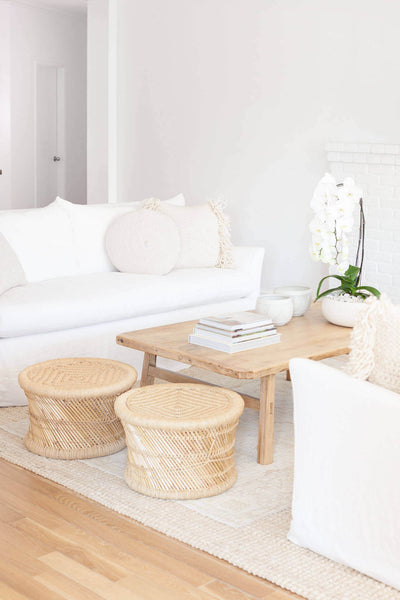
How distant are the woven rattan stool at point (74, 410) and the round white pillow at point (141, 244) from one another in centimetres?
136

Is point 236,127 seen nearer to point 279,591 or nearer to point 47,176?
point 47,176

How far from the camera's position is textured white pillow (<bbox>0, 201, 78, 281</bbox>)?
3.95m

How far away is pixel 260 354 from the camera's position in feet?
9.64

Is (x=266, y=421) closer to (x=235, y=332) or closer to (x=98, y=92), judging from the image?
(x=235, y=332)

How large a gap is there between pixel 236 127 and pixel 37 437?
12.7ft

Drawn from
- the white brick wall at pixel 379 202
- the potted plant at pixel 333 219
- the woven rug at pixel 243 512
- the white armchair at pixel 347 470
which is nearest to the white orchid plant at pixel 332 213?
the potted plant at pixel 333 219

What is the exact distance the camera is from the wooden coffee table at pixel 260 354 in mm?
2803

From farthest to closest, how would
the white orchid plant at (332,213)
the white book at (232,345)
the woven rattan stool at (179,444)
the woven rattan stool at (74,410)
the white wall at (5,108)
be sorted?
1. the white wall at (5,108)
2. the white orchid plant at (332,213)
3. the white book at (232,345)
4. the woven rattan stool at (74,410)
5. the woven rattan stool at (179,444)

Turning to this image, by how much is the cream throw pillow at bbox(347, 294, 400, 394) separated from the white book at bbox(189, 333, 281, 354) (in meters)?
1.02

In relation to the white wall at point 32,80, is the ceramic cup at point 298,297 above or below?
below

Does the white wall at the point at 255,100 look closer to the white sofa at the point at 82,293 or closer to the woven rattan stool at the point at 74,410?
the white sofa at the point at 82,293

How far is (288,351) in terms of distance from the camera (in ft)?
9.78

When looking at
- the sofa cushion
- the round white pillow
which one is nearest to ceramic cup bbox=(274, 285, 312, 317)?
the sofa cushion

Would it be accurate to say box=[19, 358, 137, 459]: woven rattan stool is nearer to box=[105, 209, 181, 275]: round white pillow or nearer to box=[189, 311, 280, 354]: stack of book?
box=[189, 311, 280, 354]: stack of book
